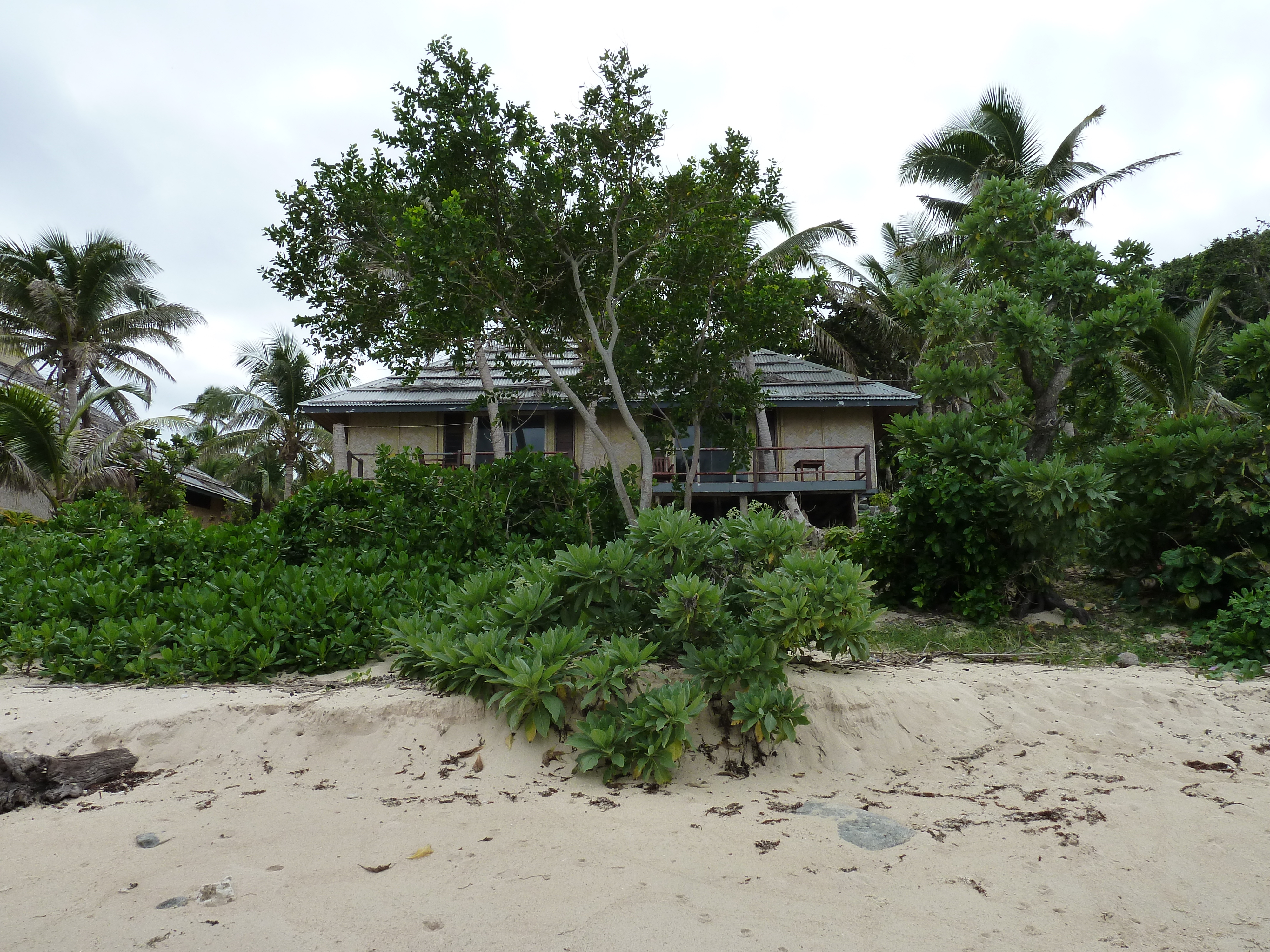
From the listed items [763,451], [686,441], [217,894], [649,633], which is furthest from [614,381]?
[686,441]

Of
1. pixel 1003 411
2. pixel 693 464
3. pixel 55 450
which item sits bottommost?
pixel 693 464

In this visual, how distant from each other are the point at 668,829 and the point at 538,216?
647 centimetres

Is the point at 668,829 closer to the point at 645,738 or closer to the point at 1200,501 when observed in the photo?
the point at 645,738

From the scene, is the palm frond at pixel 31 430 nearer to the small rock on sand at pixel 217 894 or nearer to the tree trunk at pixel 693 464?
the tree trunk at pixel 693 464

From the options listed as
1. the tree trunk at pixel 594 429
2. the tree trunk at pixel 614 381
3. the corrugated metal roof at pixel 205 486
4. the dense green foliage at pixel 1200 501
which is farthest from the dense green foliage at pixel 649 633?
the corrugated metal roof at pixel 205 486

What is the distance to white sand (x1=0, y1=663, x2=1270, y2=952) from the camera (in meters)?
2.75

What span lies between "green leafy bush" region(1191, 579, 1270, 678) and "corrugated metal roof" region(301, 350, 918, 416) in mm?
9589

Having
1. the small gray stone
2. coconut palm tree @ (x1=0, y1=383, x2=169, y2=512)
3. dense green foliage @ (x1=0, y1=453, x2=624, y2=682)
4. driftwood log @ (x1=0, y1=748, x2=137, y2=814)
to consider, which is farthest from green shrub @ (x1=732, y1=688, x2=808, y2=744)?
coconut palm tree @ (x1=0, y1=383, x2=169, y2=512)

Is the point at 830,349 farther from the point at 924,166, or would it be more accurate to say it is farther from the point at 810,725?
the point at 810,725

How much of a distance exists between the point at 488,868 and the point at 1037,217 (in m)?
8.55

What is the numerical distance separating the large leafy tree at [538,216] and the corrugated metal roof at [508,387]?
630 centimetres

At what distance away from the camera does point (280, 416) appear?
82.4 feet

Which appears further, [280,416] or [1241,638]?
[280,416]

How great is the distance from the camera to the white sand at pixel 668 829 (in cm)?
275
